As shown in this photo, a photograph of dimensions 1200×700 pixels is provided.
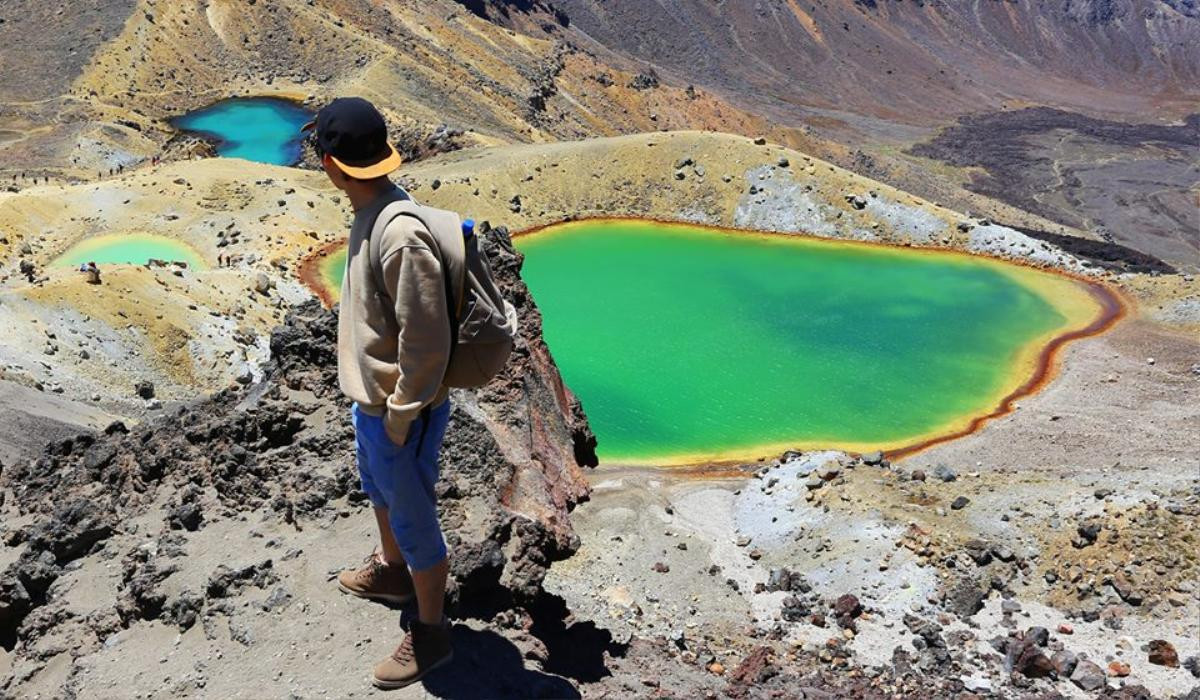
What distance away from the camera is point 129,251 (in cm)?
2795

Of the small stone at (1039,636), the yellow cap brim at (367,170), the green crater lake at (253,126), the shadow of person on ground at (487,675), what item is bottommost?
the small stone at (1039,636)

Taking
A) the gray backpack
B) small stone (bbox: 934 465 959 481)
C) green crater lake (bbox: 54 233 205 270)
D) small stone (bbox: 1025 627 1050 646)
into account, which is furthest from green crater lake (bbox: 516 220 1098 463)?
the gray backpack

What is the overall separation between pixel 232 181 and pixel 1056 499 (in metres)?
28.0

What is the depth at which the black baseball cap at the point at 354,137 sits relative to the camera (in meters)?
4.67

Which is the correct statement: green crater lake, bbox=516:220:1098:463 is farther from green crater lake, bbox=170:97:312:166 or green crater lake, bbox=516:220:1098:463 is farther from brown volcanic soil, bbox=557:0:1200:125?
brown volcanic soil, bbox=557:0:1200:125

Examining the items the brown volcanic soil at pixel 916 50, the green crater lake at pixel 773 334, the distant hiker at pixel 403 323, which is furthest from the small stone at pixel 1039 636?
the brown volcanic soil at pixel 916 50

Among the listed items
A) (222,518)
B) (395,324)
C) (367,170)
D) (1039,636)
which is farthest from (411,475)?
(1039,636)

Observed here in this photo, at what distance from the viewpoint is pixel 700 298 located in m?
28.4

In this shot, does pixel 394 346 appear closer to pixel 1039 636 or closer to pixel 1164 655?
pixel 1039 636

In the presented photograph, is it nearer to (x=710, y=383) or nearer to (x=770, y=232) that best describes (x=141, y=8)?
(x=770, y=232)

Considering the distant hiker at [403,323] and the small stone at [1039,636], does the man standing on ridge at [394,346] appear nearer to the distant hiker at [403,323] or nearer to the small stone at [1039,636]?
the distant hiker at [403,323]

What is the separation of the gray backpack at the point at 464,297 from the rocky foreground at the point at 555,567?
7.13 feet

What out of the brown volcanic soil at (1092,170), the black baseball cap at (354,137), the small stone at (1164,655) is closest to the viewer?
the black baseball cap at (354,137)

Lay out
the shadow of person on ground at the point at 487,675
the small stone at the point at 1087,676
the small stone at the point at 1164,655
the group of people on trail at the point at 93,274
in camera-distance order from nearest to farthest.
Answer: the shadow of person on ground at the point at 487,675, the small stone at the point at 1087,676, the small stone at the point at 1164,655, the group of people on trail at the point at 93,274
